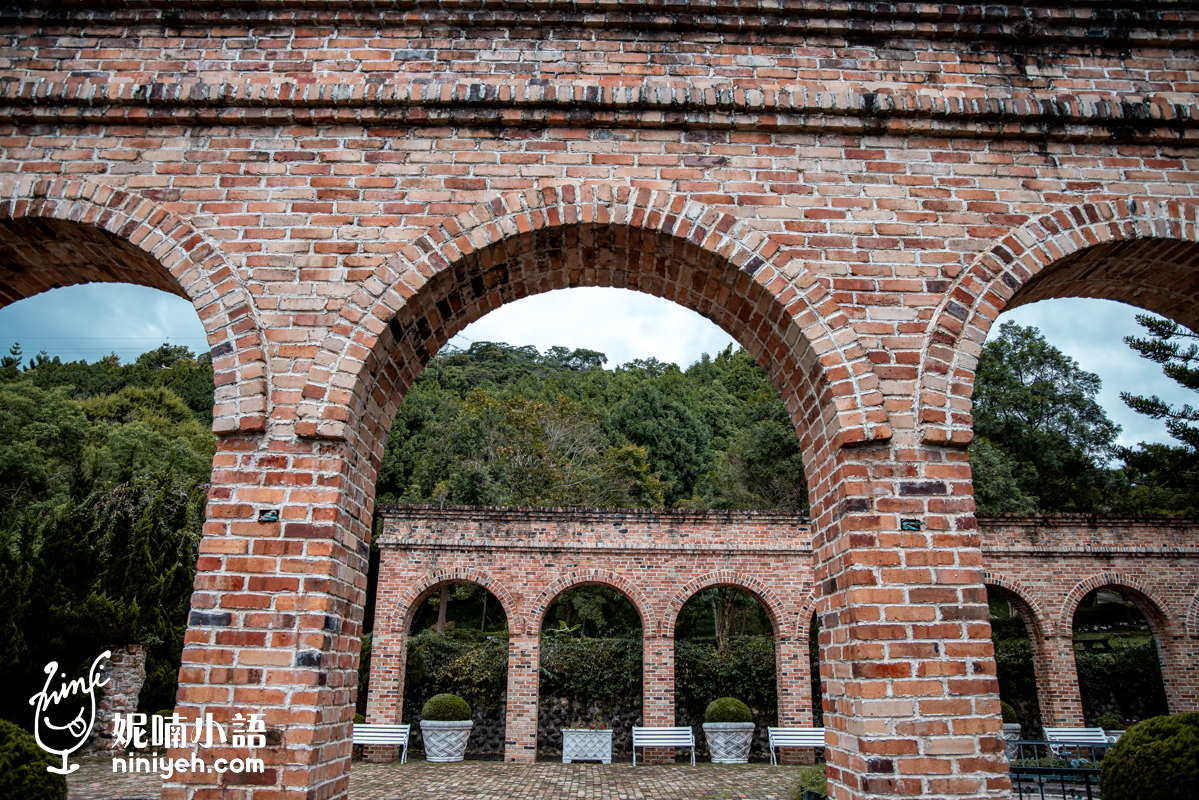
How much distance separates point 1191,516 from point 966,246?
15.1m

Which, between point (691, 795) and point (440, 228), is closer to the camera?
A: point (440, 228)

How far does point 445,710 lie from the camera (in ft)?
43.1

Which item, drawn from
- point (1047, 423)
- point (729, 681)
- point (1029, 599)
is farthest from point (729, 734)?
point (1047, 423)

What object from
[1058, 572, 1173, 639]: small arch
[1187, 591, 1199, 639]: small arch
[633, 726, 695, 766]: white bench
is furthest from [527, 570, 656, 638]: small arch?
[1187, 591, 1199, 639]: small arch

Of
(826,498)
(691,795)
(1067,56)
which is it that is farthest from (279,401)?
(691,795)

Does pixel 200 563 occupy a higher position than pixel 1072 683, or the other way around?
pixel 200 563

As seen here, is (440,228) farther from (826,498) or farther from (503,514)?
(503,514)

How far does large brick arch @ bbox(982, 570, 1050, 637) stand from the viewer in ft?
46.0

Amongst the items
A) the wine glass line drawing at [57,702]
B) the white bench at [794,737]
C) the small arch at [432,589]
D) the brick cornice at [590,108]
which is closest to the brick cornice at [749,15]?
the brick cornice at [590,108]

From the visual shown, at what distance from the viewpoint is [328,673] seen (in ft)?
10.9

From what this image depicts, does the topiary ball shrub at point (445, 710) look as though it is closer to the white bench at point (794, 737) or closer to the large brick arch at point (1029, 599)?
the white bench at point (794, 737)

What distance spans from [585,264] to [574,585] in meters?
10.7

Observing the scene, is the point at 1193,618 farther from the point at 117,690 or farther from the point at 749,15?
the point at 117,690

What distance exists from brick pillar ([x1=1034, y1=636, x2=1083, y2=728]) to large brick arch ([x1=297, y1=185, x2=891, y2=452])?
13.7 metres
